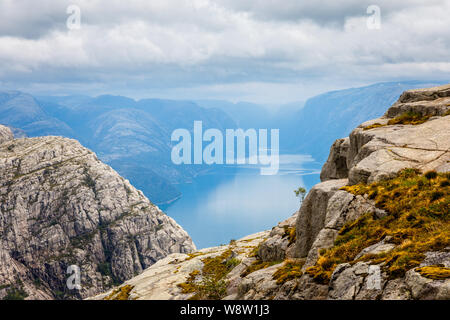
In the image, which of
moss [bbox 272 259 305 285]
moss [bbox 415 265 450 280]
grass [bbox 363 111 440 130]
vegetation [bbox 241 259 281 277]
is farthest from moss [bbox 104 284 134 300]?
moss [bbox 415 265 450 280]

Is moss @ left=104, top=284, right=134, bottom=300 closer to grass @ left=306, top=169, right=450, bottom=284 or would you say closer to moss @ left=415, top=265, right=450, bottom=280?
grass @ left=306, top=169, right=450, bottom=284

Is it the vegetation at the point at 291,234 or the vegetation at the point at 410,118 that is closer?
the vegetation at the point at 410,118

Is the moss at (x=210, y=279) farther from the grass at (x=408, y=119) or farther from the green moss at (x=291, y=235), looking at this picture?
the grass at (x=408, y=119)

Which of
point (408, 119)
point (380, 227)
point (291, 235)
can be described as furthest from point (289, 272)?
point (408, 119)

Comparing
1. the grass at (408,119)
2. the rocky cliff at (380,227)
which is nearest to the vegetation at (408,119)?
the grass at (408,119)

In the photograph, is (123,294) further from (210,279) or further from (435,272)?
(435,272)
